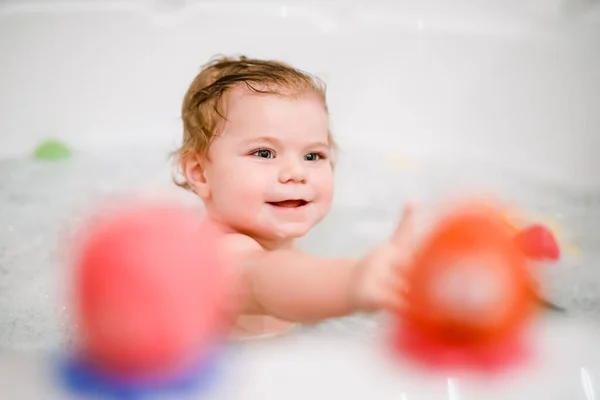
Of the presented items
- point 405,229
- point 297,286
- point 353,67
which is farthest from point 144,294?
point 353,67

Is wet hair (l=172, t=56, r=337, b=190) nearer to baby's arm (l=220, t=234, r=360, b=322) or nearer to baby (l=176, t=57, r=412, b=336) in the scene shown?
baby (l=176, t=57, r=412, b=336)

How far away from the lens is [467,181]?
1.36m

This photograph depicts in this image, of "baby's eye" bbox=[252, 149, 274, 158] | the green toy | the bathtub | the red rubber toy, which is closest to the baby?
"baby's eye" bbox=[252, 149, 274, 158]

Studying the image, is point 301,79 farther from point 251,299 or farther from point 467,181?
point 467,181

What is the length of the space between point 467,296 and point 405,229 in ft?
0.36

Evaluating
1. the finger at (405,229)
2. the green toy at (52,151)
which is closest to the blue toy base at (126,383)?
the finger at (405,229)

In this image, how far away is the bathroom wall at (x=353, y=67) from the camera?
1419mm

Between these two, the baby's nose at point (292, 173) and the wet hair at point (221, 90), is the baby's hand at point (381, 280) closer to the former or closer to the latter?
the baby's nose at point (292, 173)

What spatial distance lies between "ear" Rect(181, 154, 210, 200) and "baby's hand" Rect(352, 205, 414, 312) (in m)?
0.34

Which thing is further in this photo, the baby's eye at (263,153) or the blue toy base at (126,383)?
the baby's eye at (263,153)

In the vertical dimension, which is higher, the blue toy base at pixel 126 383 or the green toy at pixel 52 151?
the blue toy base at pixel 126 383

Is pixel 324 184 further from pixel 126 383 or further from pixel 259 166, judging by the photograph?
pixel 126 383

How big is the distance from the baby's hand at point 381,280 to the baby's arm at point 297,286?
0.04 feet

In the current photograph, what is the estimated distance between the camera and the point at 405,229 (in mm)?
743
